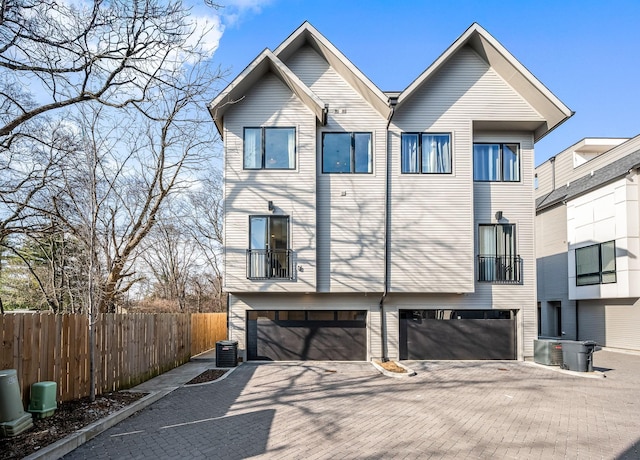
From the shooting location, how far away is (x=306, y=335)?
14867 millimetres

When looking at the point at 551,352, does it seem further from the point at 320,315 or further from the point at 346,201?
the point at 346,201

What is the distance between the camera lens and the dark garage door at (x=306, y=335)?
582 inches

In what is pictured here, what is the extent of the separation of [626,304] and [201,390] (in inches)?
725

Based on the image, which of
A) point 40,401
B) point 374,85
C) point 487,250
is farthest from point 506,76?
point 40,401

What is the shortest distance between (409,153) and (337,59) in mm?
3893

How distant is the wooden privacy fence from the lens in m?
6.73

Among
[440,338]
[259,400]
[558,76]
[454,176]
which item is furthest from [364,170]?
[259,400]

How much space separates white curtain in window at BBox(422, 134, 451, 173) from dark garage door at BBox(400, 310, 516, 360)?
4.82m

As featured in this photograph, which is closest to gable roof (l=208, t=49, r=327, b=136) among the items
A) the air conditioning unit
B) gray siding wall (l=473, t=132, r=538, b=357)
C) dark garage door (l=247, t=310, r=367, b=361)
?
gray siding wall (l=473, t=132, r=538, b=357)

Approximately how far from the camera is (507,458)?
19.3ft

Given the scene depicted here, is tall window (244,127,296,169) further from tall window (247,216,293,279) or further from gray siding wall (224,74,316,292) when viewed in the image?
tall window (247,216,293,279)

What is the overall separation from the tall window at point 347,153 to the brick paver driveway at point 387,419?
6.59 m

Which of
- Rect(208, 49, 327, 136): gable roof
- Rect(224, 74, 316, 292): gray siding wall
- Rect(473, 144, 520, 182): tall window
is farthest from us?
Rect(473, 144, 520, 182): tall window

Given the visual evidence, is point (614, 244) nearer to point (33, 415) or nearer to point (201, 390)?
point (201, 390)
